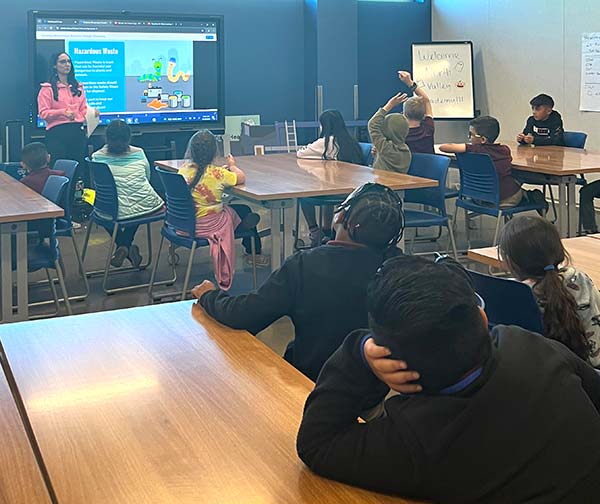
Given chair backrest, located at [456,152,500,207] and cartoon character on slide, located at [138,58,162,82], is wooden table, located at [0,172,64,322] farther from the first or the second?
cartoon character on slide, located at [138,58,162,82]

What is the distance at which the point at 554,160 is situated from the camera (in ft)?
17.9

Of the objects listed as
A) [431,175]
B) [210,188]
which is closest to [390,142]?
[431,175]

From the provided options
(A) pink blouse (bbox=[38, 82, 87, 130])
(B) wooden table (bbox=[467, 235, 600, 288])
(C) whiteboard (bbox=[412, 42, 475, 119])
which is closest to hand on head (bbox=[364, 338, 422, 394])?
(B) wooden table (bbox=[467, 235, 600, 288])

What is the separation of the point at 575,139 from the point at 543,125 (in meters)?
0.36

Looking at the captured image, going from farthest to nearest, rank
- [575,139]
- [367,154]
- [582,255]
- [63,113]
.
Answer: [63,113] < [575,139] < [367,154] < [582,255]

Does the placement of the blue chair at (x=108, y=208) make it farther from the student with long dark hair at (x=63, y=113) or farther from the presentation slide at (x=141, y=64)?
the presentation slide at (x=141, y=64)

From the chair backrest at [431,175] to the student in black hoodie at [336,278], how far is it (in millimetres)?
2745

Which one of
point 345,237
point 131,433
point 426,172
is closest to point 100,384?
point 131,433

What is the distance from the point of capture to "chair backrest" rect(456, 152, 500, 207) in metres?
5.10

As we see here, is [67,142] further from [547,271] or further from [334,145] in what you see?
[547,271]

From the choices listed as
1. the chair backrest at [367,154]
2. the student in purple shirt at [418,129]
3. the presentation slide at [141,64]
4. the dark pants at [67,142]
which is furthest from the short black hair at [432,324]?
the presentation slide at [141,64]

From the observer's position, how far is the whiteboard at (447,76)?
348 inches

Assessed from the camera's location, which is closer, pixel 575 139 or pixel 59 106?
pixel 575 139

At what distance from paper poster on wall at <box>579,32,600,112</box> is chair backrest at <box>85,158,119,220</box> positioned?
4833mm
